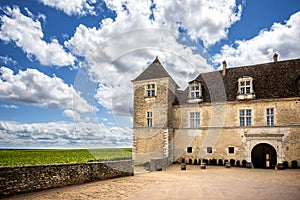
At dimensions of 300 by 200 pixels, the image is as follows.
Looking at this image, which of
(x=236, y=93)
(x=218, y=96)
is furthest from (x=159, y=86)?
(x=236, y=93)

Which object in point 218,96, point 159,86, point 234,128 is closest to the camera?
point 234,128

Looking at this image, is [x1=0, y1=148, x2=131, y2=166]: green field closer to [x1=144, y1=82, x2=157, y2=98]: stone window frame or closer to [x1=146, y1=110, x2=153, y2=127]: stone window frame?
[x1=146, y1=110, x2=153, y2=127]: stone window frame

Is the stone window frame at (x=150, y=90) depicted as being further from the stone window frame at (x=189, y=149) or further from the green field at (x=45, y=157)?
the green field at (x=45, y=157)

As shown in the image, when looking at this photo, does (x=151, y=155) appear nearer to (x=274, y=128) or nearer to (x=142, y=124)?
(x=142, y=124)

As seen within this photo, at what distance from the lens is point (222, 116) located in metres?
20.8

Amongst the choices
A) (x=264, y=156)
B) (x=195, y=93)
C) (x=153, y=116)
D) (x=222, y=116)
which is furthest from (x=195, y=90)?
(x=264, y=156)

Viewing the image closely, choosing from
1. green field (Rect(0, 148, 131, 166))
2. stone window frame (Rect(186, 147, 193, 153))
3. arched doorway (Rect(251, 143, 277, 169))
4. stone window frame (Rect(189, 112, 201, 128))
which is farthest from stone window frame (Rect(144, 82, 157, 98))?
arched doorway (Rect(251, 143, 277, 169))

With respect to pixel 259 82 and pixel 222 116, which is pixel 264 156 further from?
pixel 259 82

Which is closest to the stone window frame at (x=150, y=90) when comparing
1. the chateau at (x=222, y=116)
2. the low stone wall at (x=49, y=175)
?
the chateau at (x=222, y=116)

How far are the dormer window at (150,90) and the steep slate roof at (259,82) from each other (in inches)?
92.9

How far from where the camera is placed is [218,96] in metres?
21.4

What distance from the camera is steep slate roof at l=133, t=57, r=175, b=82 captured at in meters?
23.3

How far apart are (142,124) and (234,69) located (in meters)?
10.1

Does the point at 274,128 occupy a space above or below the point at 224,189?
above
